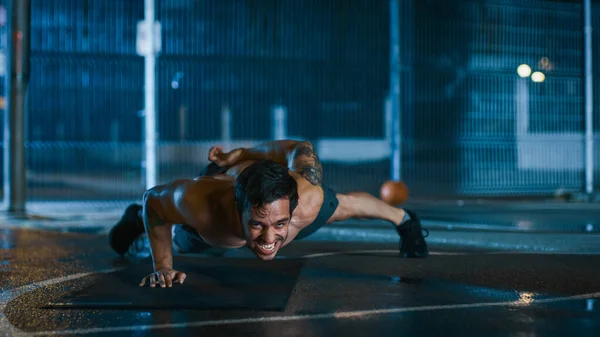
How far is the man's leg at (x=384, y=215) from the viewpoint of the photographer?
5.95 metres

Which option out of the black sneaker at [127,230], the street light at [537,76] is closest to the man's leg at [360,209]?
the black sneaker at [127,230]

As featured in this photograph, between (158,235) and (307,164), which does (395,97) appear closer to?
(307,164)

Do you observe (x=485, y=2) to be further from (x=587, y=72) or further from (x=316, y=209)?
(x=316, y=209)

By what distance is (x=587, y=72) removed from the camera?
51.8 ft

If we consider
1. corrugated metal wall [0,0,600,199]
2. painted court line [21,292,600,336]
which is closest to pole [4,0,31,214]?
corrugated metal wall [0,0,600,199]

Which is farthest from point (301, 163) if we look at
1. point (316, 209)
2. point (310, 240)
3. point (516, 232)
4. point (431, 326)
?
point (516, 232)

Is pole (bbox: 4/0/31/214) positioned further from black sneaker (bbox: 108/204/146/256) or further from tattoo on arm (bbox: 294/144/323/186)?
tattoo on arm (bbox: 294/144/323/186)

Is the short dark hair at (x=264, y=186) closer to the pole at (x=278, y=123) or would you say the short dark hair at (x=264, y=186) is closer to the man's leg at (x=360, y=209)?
the man's leg at (x=360, y=209)

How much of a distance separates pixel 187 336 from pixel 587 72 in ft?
45.2

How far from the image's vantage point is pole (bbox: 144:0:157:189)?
14.1m

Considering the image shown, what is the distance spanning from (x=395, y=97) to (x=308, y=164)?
1020cm

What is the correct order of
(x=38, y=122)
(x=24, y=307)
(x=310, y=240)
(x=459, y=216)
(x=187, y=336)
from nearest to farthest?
(x=187, y=336) → (x=24, y=307) → (x=310, y=240) → (x=459, y=216) → (x=38, y=122)

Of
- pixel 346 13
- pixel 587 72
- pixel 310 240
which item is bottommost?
pixel 310 240

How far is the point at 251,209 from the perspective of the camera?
4555 millimetres
